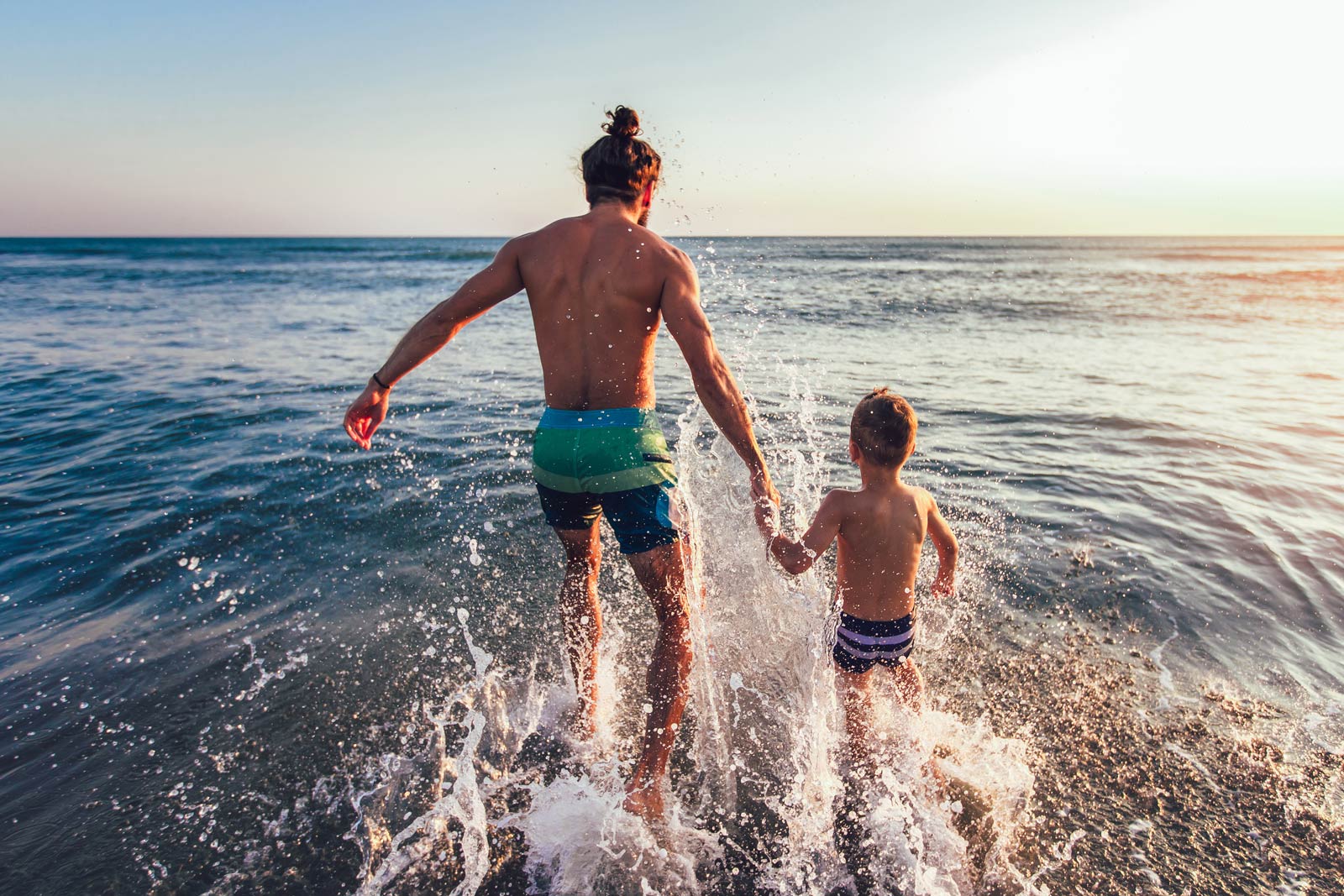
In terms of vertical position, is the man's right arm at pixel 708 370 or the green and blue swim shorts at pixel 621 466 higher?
the man's right arm at pixel 708 370

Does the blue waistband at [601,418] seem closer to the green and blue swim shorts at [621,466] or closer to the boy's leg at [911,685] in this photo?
the green and blue swim shorts at [621,466]

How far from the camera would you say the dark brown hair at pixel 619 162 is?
2.77 m

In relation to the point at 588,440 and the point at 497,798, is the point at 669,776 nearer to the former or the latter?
the point at 497,798

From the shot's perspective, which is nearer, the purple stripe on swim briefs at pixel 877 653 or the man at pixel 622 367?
the man at pixel 622 367

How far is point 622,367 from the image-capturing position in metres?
2.73

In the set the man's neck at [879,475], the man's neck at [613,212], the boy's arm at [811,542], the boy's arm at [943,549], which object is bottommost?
the boy's arm at [943,549]

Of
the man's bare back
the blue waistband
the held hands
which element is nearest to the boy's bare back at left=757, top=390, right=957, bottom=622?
the blue waistband

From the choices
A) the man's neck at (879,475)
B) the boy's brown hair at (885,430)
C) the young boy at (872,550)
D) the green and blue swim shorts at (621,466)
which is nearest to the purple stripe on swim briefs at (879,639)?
the young boy at (872,550)

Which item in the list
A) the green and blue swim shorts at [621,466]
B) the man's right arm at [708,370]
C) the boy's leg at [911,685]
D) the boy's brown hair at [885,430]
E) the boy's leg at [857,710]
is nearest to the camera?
the man's right arm at [708,370]

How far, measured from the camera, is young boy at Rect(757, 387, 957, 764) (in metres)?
2.87

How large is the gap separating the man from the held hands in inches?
0.6

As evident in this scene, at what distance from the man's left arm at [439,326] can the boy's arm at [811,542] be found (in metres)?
1.51

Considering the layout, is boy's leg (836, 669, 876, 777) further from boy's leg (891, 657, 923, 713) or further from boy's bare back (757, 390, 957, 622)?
boy's bare back (757, 390, 957, 622)

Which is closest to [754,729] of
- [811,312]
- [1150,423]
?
[1150,423]
